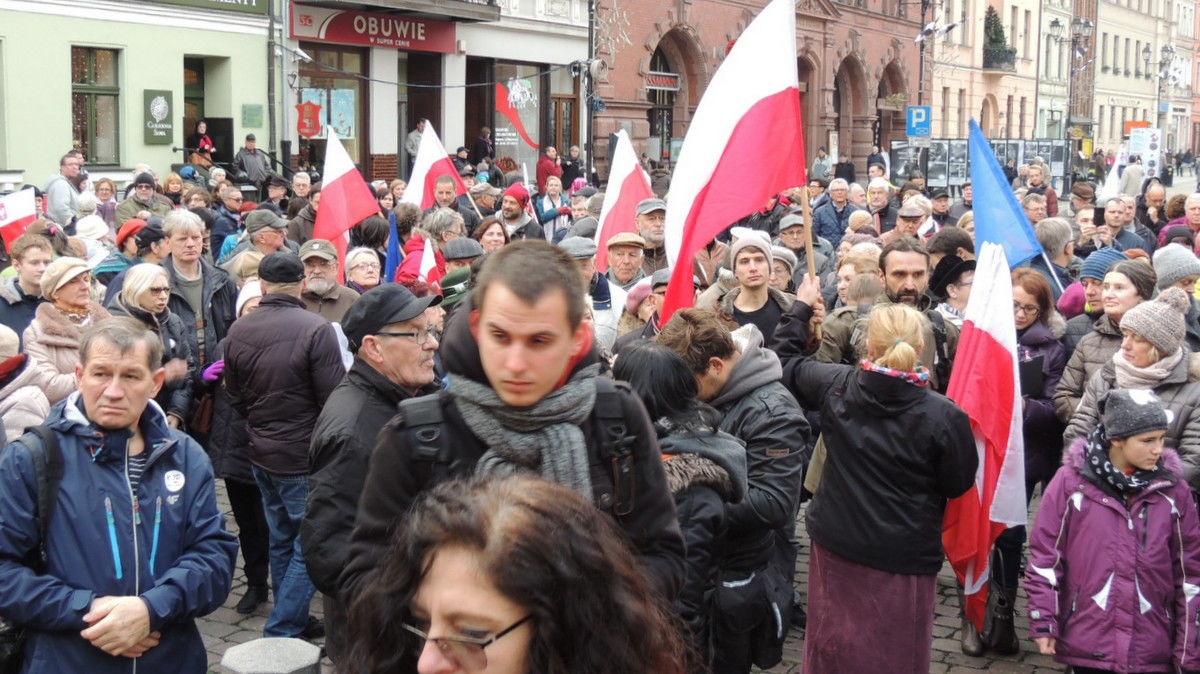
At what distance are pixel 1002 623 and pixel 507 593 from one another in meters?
4.86

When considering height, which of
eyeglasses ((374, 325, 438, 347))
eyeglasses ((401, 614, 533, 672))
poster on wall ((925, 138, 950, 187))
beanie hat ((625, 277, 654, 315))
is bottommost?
eyeglasses ((401, 614, 533, 672))

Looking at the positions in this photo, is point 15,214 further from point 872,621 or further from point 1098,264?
point 872,621

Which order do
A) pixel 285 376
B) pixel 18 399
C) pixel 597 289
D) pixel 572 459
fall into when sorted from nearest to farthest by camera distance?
pixel 572 459
pixel 18 399
pixel 285 376
pixel 597 289

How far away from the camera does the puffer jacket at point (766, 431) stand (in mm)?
4396

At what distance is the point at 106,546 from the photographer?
3842 millimetres

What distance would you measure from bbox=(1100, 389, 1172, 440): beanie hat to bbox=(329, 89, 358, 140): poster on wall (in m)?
21.6

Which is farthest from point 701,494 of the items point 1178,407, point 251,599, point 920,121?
point 920,121

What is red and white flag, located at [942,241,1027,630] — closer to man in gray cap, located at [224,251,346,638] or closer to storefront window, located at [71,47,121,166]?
man in gray cap, located at [224,251,346,638]

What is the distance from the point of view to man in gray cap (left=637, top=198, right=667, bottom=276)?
9.33m

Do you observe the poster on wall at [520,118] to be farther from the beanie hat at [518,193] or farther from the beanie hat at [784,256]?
the beanie hat at [784,256]

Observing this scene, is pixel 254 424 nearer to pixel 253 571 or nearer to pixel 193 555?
pixel 253 571

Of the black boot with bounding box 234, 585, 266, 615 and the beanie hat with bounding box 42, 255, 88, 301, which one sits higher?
the beanie hat with bounding box 42, 255, 88, 301

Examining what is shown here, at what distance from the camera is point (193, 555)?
13.1 feet

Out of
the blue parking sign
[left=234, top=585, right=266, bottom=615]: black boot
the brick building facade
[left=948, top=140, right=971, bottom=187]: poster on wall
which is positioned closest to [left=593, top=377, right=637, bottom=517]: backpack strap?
[left=234, top=585, right=266, bottom=615]: black boot
